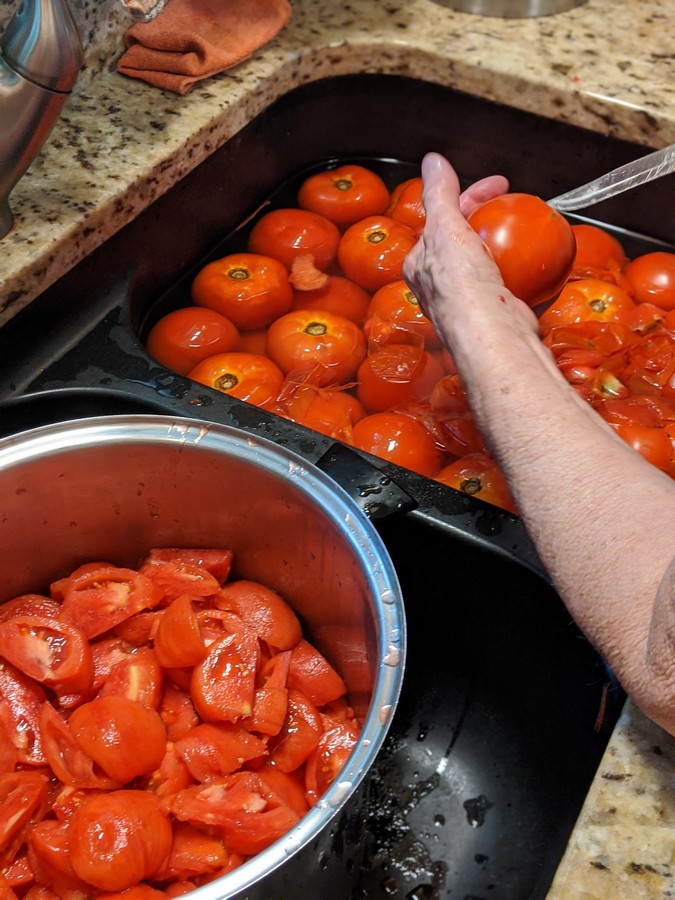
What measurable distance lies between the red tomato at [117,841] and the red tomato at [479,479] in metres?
0.54

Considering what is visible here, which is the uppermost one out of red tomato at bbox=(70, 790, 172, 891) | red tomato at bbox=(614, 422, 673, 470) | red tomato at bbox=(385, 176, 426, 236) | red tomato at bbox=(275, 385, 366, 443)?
red tomato at bbox=(385, 176, 426, 236)

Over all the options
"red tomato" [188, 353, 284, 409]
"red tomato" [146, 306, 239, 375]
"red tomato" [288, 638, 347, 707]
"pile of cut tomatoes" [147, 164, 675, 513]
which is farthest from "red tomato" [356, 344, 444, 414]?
"red tomato" [288, 638, 347, 707]

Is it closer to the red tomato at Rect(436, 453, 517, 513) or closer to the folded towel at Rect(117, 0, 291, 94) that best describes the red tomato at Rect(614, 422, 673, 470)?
the red tomato at Rect(436, 453, 517, 513)

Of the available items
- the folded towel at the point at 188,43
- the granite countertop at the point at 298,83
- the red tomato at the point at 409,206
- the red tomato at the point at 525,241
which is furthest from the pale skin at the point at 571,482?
the folded towel at the point at 188,43

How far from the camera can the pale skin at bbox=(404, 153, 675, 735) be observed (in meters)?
0.72

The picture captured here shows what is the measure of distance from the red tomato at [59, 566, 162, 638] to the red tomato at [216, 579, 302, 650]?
3.4 inches

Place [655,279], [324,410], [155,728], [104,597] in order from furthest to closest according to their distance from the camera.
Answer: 1. [655,279]
2. [324,410]
3. [104,597]
4. [155,728]

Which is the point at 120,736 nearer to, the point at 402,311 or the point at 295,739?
the point at 295,739

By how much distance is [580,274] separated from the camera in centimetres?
154

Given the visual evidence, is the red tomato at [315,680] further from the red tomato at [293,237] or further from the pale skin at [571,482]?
the red tomato at [293,237]

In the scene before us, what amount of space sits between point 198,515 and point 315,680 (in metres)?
0.24

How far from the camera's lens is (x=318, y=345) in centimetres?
139

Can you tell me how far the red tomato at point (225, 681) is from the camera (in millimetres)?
888

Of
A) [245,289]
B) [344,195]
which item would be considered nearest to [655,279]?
[344,195]
